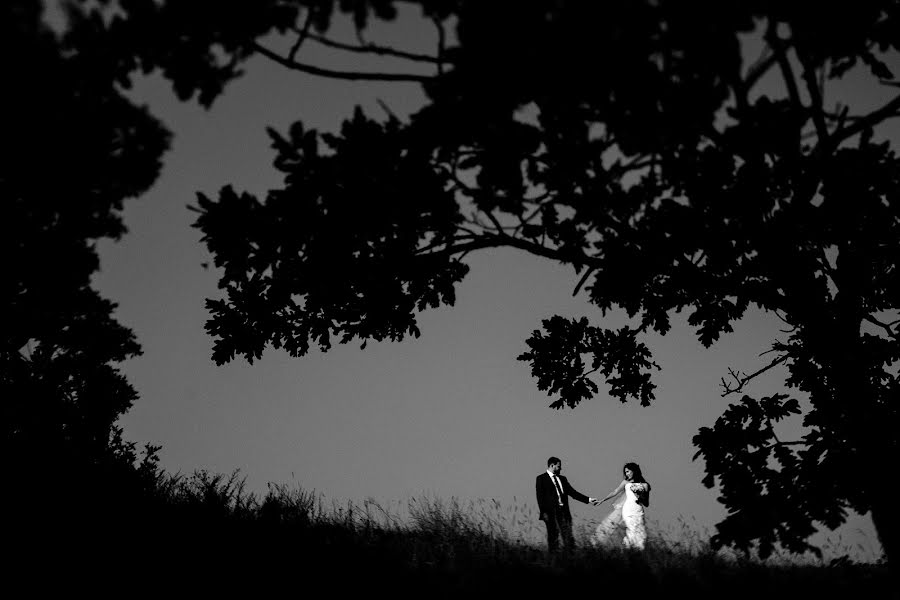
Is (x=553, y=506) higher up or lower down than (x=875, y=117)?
lower down

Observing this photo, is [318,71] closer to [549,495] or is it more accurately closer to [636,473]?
[549,495]

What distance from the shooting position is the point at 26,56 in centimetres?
234

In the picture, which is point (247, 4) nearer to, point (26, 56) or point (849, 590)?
point (26, 56)

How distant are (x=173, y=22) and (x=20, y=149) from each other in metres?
1.12

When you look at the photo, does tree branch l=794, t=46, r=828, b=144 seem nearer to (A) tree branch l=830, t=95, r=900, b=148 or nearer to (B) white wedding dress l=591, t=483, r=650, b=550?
(A) tree branch l=830, t=95, r=900, b=148

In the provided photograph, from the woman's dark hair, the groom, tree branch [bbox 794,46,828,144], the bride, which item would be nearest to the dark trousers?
the groom

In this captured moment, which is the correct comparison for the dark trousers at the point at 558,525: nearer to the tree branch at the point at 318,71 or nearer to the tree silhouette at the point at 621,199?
the tree silhouette at the point at 621,199

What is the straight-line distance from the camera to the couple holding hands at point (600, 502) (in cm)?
799

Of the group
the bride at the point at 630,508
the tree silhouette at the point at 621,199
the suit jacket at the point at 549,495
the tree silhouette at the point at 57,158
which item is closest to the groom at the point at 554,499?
the suit jacket at the point at 549,495

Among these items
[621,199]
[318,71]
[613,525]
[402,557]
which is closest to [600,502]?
[613,525]

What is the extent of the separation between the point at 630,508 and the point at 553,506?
1613mm

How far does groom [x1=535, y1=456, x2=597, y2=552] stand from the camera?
7.90 meters

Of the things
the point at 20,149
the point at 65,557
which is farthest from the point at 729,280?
the point at 65,557

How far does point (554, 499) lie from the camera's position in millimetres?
8195
